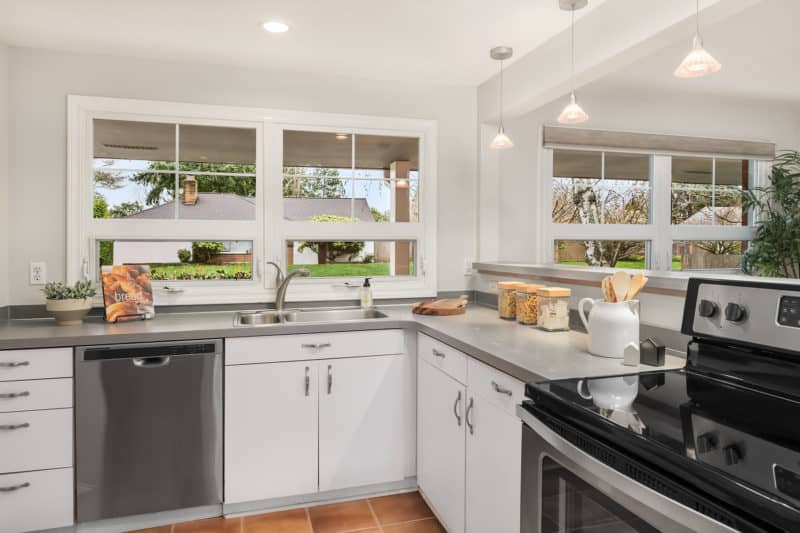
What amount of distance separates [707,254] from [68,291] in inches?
173

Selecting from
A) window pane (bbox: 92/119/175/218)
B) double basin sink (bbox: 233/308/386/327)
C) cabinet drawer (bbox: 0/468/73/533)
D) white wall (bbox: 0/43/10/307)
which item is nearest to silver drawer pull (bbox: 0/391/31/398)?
cabinet drawer (bbox: 0/468/73/533)

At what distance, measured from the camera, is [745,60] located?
10.3ft

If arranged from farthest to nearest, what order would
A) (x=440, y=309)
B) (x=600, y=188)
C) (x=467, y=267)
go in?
(x=600, y=188) → (x=467, y=267) → (x=440, y=309)

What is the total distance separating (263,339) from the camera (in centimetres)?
246

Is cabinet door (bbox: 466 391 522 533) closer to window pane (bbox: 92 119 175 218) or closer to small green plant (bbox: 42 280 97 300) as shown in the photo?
small green plant (bbox: 42 280 97 300)

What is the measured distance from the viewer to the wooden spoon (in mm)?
1796

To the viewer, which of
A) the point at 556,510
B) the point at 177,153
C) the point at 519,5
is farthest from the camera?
the point at 177,153

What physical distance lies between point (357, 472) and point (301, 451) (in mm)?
307

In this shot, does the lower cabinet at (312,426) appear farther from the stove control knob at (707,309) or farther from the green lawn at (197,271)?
the stove control knob at (707,309)

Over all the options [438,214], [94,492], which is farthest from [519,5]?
[94,492]

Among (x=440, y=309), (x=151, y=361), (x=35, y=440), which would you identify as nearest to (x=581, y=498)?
(x=440, y=309)

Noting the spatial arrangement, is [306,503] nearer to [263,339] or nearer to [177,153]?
[263,339]

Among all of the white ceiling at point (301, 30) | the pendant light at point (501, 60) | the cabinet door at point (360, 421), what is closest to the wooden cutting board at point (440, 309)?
the cabinet door at point (360, 421)

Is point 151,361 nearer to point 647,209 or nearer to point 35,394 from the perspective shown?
A: point 35,394
